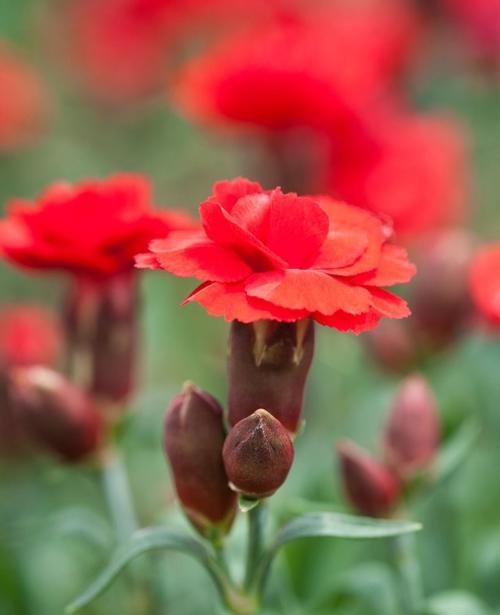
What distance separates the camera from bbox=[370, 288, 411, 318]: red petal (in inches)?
27.3

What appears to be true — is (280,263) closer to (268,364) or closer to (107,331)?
(268,364)

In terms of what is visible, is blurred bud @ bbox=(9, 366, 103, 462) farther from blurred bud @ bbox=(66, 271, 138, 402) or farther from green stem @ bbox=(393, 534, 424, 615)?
green stem @ bbox=(393, 534, 424, 615)

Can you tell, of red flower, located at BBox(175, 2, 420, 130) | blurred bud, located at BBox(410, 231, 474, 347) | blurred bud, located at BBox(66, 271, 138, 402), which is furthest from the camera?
red flower, located at BBox(175, 2, 420, 130)

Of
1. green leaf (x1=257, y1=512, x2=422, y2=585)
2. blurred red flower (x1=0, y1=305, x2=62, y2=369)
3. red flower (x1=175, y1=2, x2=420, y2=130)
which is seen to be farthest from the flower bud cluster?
red flower (x1=175, y1=2, x2=420, y2=130)

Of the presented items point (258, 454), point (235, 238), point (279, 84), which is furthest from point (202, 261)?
point (279, 84)

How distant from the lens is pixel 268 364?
749 millimetres

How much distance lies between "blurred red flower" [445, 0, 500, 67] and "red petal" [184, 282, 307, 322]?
1.67 meters

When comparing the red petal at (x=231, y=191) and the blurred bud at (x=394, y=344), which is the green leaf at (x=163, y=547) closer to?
the red petal at (x=231, y=191)

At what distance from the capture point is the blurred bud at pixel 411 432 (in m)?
0.95

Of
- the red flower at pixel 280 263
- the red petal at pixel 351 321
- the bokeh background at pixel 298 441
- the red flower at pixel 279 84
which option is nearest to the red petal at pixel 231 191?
the red flower at pixel 280 263

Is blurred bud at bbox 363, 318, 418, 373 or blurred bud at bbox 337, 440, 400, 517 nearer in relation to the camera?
blurred bud at bbox 337, 440, 400, 517

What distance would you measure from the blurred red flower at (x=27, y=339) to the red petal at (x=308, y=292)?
2.13 ft

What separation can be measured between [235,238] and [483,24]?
167 centimetres

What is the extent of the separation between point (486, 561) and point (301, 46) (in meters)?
0.83
